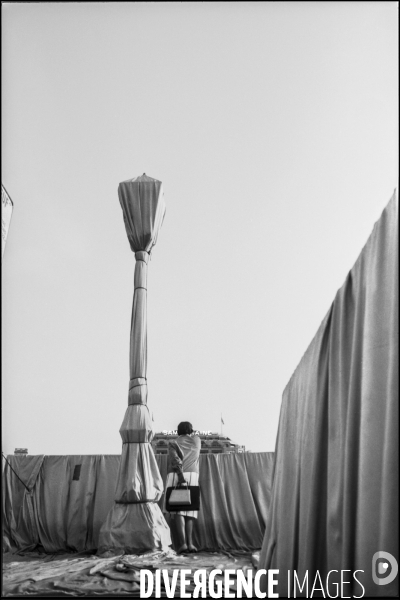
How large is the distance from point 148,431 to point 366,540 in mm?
3533

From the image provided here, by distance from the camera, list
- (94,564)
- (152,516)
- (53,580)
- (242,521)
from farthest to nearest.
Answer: (242,521) < (152,516) < (94,564) < (53,580)

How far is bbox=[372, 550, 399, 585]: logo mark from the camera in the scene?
1.39 m

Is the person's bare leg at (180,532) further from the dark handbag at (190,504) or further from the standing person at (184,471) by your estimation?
the dark handbag at (190,504)

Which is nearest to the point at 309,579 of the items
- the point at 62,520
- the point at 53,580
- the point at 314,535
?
the point at 314,535

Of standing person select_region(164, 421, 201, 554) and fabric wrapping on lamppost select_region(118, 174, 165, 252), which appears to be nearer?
standing person select_region(164, 421, 201, 554)

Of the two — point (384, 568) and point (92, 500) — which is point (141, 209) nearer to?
point (92, 500)

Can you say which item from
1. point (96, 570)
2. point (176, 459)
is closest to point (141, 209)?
point (176, 459)

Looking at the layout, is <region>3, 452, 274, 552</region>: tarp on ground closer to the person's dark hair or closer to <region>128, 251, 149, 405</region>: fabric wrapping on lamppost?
the person's dark hair

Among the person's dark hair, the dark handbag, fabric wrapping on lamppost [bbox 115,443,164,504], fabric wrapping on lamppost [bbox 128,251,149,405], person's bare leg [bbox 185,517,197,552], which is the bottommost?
person's bare leg [bbox 185,517,197,552]

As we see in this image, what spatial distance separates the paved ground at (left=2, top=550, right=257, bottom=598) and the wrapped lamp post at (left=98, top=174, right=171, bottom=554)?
0.76ft

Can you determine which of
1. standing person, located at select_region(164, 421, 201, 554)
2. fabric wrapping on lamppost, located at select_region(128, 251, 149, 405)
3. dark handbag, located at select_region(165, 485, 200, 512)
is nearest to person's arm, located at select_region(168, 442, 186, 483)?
standing person, located at select_region(164, 421, 201, 554)

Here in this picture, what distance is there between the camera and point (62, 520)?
17.4 ft

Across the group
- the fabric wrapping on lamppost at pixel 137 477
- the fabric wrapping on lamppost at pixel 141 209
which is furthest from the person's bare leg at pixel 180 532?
the fabric wrapping on lamppost at pixel 141 209

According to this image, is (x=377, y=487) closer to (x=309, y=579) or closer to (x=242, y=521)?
(x=309, y=579)
